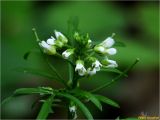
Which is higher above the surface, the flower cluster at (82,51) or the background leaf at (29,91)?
the flower cluster at (82,51)

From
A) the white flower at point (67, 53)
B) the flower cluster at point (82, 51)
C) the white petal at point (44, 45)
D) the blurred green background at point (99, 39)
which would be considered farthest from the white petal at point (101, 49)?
the blurred green background at point (99, 39)

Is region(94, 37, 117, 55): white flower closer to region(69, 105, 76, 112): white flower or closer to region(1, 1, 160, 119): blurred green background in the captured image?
region(69, 105, 76, 112): white flower

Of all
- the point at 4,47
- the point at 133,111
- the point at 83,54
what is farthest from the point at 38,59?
the point at 83,54

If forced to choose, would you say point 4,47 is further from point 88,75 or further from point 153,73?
point 88,75

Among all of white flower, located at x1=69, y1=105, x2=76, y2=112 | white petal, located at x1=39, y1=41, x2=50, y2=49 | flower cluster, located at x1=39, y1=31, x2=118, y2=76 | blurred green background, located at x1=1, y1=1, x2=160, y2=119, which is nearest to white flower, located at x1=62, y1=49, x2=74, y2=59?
flower cluster, located at x1=39, y1=31, x2=118, y2=76

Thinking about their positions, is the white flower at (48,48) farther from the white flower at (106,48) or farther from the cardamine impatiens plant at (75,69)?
the white flower at (106,48)

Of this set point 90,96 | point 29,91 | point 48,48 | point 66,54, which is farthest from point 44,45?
point 90,96
